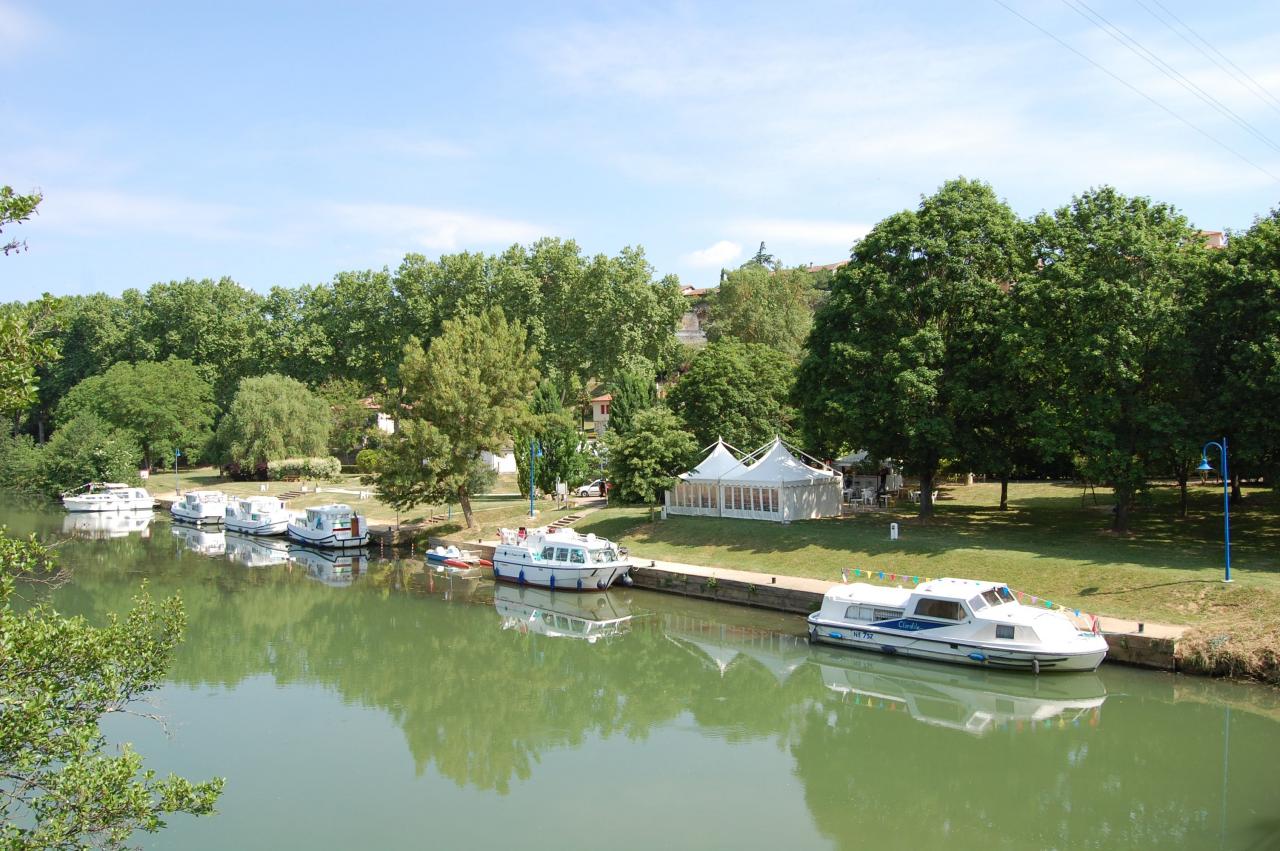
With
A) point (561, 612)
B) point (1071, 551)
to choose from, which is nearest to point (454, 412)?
point (561, 612)

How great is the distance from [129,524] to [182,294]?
28.6 meters

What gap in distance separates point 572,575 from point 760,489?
7697mm

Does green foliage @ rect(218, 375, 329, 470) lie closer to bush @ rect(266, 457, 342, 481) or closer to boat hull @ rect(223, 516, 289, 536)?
bush @ rect(266, 457, 342, 481)

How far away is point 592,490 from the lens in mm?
45469

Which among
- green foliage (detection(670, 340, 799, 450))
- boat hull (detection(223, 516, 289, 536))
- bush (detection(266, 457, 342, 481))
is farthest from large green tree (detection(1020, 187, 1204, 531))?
bush (detection(266, 457, 342, 481))

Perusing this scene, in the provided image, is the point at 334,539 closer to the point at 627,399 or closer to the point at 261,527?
the point at 261,527

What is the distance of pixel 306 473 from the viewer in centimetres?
5788

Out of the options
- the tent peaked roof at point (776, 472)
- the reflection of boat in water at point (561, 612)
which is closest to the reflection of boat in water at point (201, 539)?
the reflection of boat in water at point (561, 612)

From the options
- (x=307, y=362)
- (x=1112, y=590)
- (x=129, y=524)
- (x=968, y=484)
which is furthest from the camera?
(x=307, y=362)

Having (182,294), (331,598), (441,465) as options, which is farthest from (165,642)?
(182,294)

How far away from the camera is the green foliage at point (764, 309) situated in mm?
61153

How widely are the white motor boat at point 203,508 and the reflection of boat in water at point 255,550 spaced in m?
3.07

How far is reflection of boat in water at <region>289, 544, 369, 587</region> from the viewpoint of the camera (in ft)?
112

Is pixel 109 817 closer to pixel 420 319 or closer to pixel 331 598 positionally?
pixel 331 598
